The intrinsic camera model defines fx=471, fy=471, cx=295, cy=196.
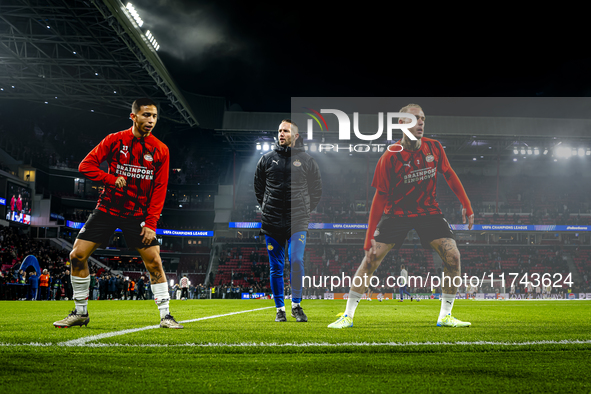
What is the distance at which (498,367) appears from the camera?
2.87 m

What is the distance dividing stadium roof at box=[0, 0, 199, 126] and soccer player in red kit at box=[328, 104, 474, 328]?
16838 mm

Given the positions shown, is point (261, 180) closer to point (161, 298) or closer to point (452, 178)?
point (161, 298)

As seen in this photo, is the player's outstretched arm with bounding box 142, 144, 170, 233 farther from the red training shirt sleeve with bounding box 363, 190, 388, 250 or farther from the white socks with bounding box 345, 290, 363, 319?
the red training shirt sleeve with bounding box 363, 190, 388, 250

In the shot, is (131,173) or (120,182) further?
(131,173)

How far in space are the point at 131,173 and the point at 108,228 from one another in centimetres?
68

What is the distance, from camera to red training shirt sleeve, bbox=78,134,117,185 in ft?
17.3

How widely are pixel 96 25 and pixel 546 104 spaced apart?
34.4 metres

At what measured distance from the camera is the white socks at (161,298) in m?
5.30

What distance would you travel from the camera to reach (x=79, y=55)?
2434 centimetres

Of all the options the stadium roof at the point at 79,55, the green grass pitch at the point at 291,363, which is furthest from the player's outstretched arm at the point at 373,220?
the stadium roof at the point at 79,55

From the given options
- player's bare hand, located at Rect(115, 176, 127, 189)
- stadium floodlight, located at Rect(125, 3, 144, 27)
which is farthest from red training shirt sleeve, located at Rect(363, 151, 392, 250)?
stadium floodlight, located at Rect(125, 3, 144, 27)

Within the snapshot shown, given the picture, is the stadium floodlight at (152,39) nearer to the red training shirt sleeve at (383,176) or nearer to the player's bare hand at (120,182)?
the red training shirt sleeve at (383,176)

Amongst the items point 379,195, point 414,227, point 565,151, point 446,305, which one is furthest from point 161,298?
point 565,151

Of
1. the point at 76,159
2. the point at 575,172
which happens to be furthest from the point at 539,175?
the point at 76,159
